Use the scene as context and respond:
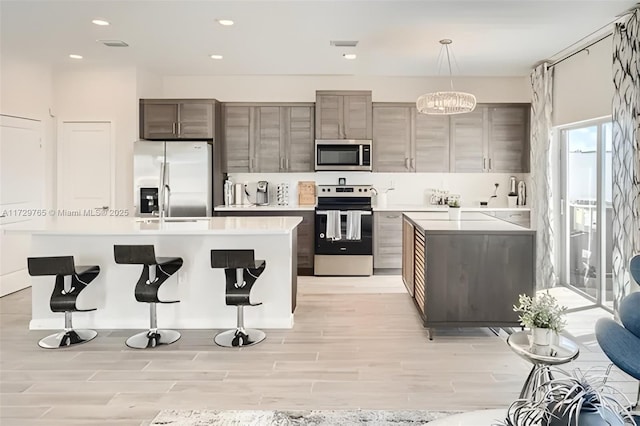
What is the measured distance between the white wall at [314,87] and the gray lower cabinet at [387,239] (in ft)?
6.12

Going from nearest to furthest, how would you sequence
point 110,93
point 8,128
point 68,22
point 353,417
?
point 353,417, point 68,22, point 8,128, point 110,93

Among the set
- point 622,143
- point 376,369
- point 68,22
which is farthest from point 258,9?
point 622,143

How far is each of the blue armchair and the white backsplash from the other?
185 inches

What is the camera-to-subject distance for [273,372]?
338 centimetres

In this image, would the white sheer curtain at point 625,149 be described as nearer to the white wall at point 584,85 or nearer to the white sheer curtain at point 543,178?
the white wall at point 584,85

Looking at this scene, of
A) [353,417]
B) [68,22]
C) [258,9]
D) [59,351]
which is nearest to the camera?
[353,417]

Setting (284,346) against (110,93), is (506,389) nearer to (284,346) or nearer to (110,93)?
(284,346)

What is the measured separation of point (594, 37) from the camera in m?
5.01

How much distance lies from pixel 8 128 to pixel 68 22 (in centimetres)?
195

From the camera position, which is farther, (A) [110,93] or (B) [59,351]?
(A) [110,93]

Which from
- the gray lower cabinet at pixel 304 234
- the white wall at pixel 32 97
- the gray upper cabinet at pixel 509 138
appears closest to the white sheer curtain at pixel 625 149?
the gray upper cabinet at pixel 509 138

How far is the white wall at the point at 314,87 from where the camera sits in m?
7.09

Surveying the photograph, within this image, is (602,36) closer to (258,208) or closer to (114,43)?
(258,208)

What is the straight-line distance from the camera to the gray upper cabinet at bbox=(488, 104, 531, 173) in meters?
6.96
